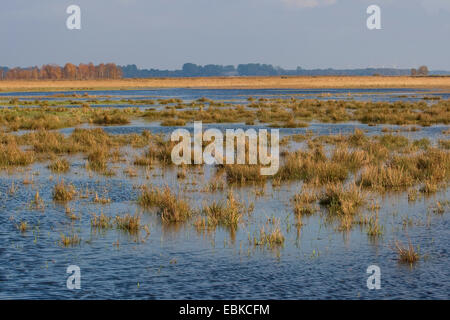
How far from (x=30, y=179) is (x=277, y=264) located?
10.5 meters

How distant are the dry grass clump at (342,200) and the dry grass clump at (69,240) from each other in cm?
569

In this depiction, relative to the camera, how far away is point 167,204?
13.6 metres

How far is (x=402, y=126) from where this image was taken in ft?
119

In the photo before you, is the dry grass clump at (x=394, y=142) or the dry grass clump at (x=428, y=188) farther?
the dry grass clump at (x=394, y=142)

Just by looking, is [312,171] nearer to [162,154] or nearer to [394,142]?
[162,154]

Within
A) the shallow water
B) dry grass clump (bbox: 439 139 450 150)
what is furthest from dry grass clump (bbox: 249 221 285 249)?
dry grass clump (bbox: 439 139 450 150)

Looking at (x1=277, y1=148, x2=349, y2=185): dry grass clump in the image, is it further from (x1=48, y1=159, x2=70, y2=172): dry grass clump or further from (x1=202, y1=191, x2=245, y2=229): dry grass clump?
(x1=48, y1=159, x2=70, y2=172): dry grass clump

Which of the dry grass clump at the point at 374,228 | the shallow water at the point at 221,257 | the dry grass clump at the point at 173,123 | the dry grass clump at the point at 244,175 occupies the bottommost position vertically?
the shallow water at the point at 221,257

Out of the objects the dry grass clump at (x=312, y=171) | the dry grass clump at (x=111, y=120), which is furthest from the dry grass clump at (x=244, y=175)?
the dry grass clump at (x=111, y=120)

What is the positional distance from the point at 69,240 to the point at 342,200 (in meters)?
6.22

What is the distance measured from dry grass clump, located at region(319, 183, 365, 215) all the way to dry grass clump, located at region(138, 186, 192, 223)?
3.34 metres

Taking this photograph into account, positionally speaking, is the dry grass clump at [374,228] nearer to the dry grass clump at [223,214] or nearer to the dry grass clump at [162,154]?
the dry grass clump at [223,214]

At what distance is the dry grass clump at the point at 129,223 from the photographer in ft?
40.0
